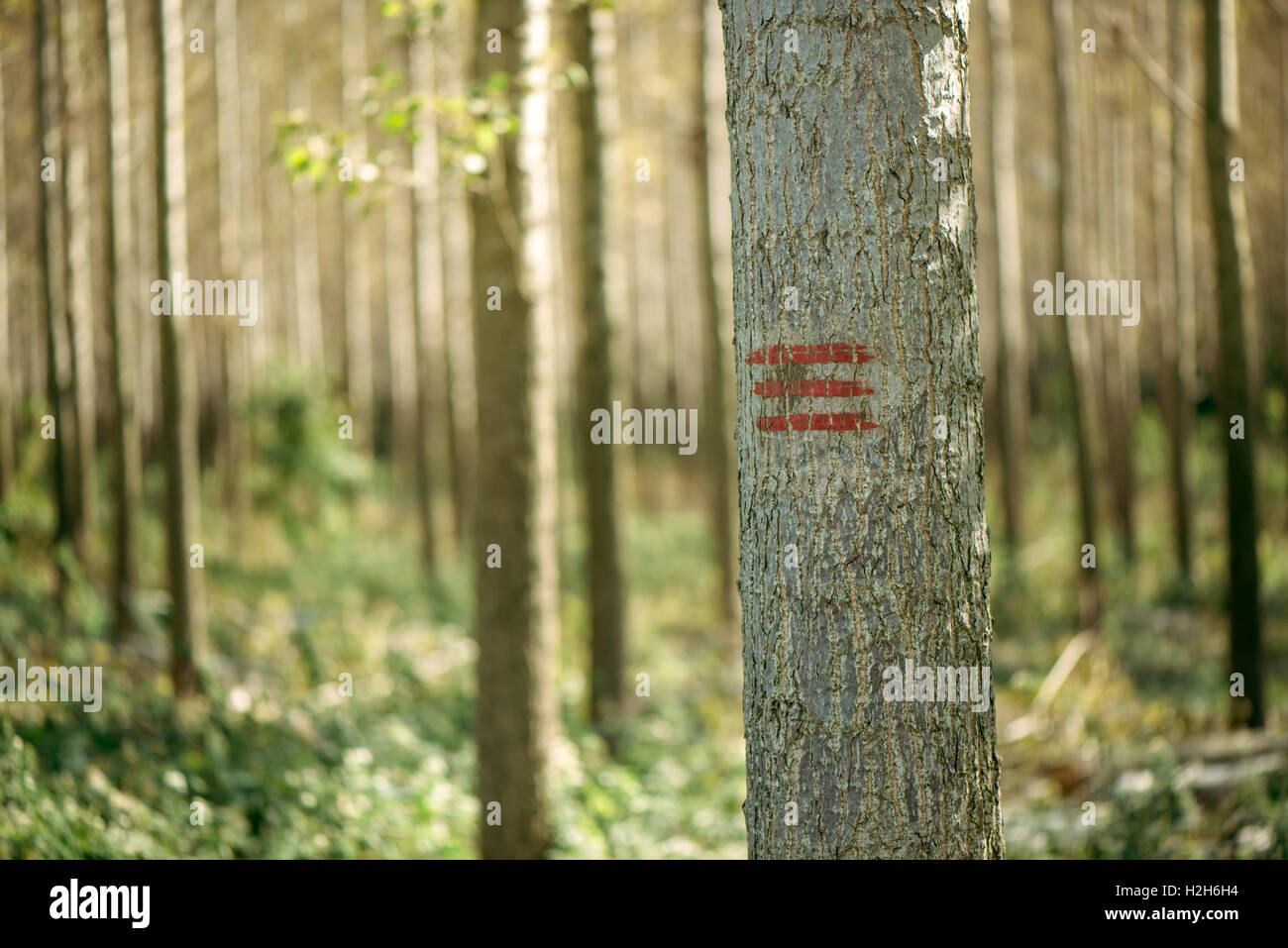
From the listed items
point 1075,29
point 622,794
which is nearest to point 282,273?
point 1075,29

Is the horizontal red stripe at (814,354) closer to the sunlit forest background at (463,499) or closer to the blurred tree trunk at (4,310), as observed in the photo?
the sunlit forest background at (463,499)

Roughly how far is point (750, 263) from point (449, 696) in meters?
7.13

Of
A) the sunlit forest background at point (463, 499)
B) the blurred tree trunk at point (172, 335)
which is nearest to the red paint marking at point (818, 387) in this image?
the sunlit forest background at point (463, 499)

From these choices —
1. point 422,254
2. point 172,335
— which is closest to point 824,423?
point 172,335

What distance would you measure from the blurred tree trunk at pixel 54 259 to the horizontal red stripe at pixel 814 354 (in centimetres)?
821

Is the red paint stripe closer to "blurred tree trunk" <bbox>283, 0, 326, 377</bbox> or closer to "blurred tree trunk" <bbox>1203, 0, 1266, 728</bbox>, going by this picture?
"blurred tree trunk" <bbox>1203, 0, 1266, 728</bbox>

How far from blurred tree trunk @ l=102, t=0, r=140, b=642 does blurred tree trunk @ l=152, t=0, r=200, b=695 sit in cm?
71

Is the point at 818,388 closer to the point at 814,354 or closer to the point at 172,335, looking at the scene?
the point at 814,354

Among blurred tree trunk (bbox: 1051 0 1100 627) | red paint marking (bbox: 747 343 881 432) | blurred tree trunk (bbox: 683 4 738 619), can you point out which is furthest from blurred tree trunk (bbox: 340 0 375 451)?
red paint marking (bbox: 747 343 881 432)

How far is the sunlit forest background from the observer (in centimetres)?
504

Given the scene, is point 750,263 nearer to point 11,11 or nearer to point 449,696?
point 449,696

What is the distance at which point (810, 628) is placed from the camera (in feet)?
6.97

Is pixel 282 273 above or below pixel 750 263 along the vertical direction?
above
